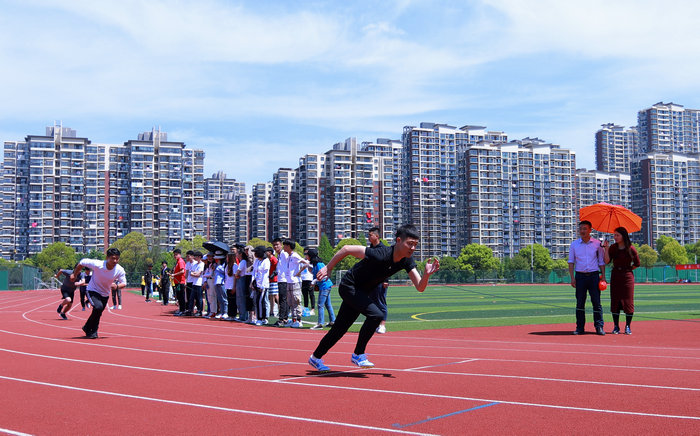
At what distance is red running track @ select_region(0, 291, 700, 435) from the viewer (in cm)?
535

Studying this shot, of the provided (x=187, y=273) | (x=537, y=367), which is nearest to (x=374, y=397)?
(x=537, y=367)

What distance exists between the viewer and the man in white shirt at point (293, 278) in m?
15.5

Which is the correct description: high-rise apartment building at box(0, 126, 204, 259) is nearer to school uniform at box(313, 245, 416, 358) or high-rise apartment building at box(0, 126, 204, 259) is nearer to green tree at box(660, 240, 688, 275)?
green tree at box(660, 240, 688, 275)

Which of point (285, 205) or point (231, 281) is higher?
point (285, 205)

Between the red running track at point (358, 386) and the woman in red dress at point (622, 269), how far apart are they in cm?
91

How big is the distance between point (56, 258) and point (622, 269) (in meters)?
121

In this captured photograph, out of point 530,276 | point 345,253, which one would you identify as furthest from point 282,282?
point 530,276

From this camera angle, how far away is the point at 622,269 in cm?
1313

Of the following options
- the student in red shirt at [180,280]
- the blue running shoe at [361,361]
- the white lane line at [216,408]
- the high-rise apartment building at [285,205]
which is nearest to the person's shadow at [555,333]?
the blue running shoe at [361,361]

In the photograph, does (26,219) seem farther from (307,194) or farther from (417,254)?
(417,254)

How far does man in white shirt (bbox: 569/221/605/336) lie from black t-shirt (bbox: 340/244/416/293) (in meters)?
6.29

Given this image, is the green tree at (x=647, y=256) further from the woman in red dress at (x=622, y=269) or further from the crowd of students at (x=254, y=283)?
the woman in red dress at (x=622, y=269)

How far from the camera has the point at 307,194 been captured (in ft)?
517

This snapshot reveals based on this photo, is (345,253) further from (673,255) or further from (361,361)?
(673,255)
